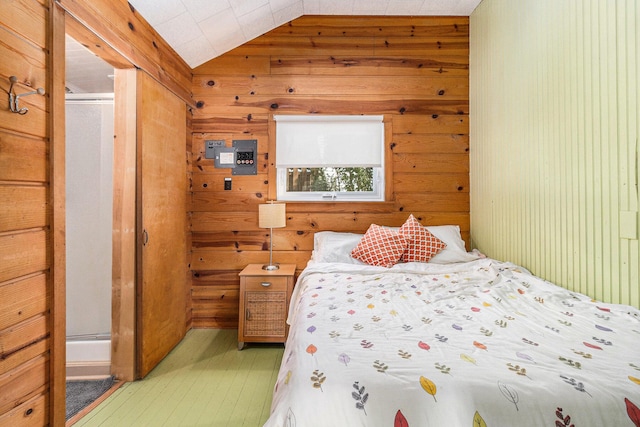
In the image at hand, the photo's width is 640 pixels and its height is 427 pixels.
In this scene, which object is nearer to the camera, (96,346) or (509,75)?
(96,346)

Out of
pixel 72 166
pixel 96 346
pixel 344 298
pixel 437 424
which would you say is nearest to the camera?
pixel 437 424

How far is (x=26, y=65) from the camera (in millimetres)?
1174

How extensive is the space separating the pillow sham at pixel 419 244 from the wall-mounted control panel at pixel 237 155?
1440 millimetres

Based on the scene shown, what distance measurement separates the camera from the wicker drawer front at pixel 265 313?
2.45 metres

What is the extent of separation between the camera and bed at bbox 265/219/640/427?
0.79 m

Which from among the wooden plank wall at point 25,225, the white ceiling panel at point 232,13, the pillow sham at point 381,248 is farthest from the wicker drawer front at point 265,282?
the white ceiling panel at point 232,13

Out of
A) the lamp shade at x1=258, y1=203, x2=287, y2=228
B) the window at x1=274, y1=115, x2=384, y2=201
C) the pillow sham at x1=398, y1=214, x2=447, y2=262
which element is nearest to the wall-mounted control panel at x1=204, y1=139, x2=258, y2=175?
the window at x1=274, y1=115, x2=384, y2=201

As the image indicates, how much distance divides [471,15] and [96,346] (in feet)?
13.2

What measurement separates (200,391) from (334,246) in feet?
4.39

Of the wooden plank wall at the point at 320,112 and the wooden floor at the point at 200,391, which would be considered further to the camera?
the wooden plank wall at the point at 320,112

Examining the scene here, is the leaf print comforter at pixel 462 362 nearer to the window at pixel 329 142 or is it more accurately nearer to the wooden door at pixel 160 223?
the wooden door at pixel 160 223

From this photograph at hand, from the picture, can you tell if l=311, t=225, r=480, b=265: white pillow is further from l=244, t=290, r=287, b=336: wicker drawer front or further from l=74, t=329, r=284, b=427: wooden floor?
l=74, t=329, r=284, b=427: wooden floor

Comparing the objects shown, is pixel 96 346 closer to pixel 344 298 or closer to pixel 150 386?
pixel 150 386

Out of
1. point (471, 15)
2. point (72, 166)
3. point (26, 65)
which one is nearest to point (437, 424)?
point (26, 65)
